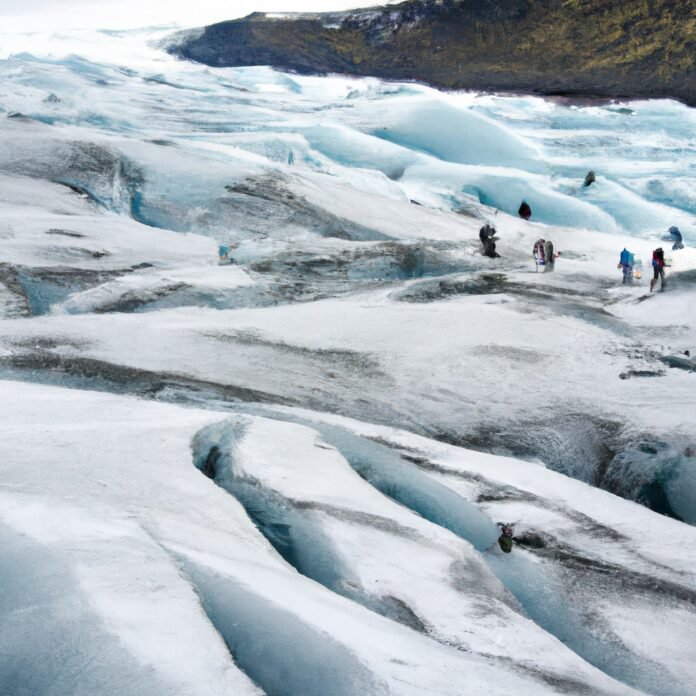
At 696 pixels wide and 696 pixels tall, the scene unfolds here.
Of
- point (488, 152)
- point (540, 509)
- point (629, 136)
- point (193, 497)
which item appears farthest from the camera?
point (629, 136)

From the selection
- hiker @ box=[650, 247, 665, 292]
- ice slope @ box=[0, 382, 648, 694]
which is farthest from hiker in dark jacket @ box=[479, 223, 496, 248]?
ice slope @ box=[0, 382, 648, 694]

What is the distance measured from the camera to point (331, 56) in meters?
54.9

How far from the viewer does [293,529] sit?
6305 millimetres

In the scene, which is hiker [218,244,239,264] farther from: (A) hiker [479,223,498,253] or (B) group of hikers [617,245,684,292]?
(B) group of hikers [617,245,684,292]

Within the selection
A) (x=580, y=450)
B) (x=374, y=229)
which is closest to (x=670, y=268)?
(x=374, y=229)

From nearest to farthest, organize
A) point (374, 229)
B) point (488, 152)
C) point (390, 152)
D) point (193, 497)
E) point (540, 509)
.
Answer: point (193, 497)
point (540, 509)
point (374, 229)
point (390, 152)
point (488, 152)

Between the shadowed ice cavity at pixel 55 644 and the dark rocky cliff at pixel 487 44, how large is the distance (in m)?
49.0

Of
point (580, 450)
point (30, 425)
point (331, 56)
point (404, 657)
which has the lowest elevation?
point (580, 450)

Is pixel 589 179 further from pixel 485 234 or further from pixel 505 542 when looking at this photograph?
pixel 505 542

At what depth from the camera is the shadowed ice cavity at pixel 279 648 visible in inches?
167

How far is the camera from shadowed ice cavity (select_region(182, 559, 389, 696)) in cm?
425

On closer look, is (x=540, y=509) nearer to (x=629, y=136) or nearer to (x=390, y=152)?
(x=390, y=152)

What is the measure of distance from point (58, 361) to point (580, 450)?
21.2 ft

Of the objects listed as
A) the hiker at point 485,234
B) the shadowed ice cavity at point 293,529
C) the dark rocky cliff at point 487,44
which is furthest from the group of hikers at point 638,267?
the dark rocky cliff at point 487,44
